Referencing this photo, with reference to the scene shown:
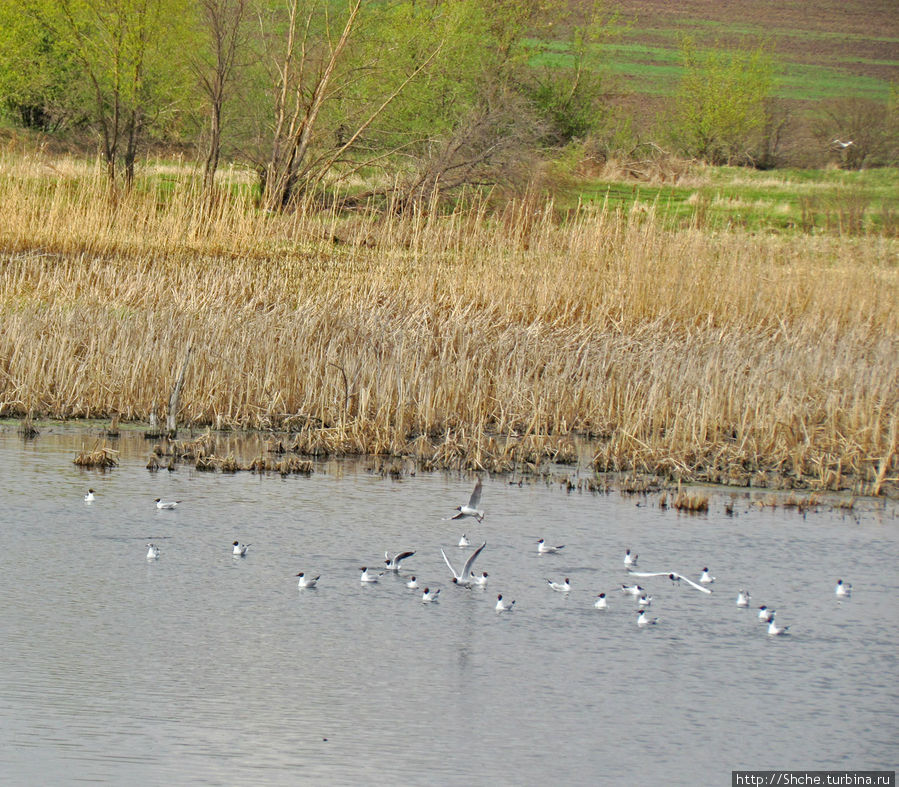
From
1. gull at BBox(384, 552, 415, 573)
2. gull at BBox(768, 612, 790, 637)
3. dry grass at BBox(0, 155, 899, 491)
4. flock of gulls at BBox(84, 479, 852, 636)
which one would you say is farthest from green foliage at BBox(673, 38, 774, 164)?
gull at BBox(768, 612, 790, 637)

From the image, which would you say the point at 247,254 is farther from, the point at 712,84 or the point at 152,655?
the point at 712,84

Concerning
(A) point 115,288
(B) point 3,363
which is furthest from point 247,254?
(B) point 3,363

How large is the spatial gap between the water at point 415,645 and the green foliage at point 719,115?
37.4 meters

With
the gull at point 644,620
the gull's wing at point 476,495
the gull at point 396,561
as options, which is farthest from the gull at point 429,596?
Answer: the gull at point 644,620

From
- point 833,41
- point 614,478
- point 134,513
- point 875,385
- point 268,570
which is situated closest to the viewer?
point 268,570

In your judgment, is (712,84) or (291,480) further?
(712,84)

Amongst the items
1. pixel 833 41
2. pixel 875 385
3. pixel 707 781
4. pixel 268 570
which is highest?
pixel 833 41

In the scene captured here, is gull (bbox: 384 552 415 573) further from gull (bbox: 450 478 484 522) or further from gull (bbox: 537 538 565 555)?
gull (bbox: 537 538 565 555)

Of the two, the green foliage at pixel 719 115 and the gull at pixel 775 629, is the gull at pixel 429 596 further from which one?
the green foliage at pixel 719 115

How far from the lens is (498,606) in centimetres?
526

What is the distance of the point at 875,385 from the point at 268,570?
4.95m

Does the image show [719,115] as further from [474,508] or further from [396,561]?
[396,561]

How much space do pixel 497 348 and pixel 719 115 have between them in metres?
36.6

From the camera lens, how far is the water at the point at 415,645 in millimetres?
3912
